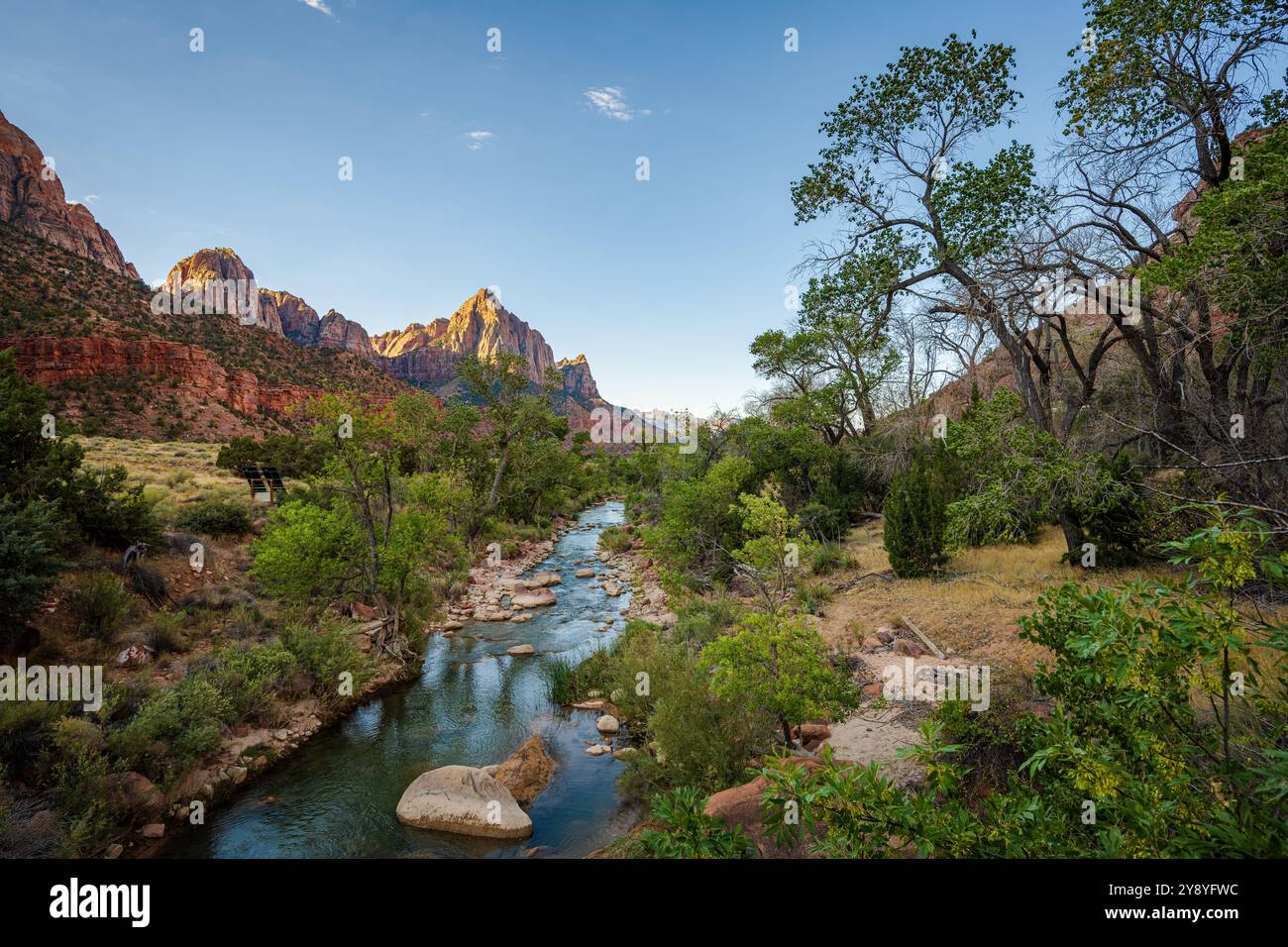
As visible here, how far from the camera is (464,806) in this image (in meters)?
6.87

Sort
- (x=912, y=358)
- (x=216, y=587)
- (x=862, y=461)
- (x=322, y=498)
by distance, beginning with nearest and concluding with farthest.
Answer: (x=216, y=587)
(x=322, y=498)
(x=862, y=461)
(x=912, y=358)

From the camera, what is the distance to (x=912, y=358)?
25781 millimetres

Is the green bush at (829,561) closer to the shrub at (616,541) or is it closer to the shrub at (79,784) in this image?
the shrub at (616,541)

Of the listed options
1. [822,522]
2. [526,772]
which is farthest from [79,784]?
[822,522]

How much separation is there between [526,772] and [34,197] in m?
102

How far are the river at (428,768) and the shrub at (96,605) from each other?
14.8 feet

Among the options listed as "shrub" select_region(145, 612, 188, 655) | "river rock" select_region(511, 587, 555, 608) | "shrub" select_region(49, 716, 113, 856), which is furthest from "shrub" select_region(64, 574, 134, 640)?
"river rock" select_region(511, 587, 555, 608)

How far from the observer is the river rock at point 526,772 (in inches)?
294

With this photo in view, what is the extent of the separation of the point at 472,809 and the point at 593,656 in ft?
15.6

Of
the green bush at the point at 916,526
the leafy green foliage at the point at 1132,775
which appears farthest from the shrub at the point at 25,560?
the green bush at the point at 916,526

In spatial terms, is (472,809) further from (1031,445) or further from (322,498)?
(322,498)

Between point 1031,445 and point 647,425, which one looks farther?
point 647,425

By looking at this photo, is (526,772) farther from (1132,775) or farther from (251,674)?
(1132,775)
